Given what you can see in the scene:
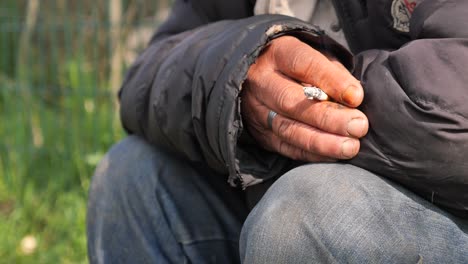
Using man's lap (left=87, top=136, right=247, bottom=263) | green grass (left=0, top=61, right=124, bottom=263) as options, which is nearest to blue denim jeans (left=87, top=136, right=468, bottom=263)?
man's lap (left=87, top=136, right=247, bottom=263)

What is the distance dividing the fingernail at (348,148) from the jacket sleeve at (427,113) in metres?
0.02

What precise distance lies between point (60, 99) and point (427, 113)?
8.38ft

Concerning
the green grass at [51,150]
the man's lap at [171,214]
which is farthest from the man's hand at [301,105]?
the green grass at [51,150]

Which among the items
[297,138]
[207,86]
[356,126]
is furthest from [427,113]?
[207,86]

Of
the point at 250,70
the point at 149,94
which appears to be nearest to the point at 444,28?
the point at 250,70

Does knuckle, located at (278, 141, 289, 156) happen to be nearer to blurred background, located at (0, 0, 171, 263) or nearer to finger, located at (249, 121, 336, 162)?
finger, located at (249, 121, 336, 162)

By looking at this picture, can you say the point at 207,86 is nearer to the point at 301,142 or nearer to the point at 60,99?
the point at 301,142

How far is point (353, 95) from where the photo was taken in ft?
3.58

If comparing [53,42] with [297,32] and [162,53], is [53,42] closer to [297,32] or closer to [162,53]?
[162,53]

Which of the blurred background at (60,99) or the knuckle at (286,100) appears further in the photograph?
the blurred background at (60,99)

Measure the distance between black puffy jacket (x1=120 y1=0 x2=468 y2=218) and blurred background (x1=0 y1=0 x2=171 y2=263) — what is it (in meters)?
1.67

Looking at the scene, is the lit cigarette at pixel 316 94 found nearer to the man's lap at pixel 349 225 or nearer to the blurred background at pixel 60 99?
the man's lap at pixel 349 225

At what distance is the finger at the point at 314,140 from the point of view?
1.09 m

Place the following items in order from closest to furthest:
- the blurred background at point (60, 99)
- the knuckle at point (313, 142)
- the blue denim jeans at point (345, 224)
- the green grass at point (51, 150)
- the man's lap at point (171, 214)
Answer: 1. the blue denim jeans at point (345, 224)
2. the knuckle at point (313, 142)
3. the man's lap at point (171, 214)
4. the green grass at point (51, 150)
5. the blurred background at point (60, 99)
